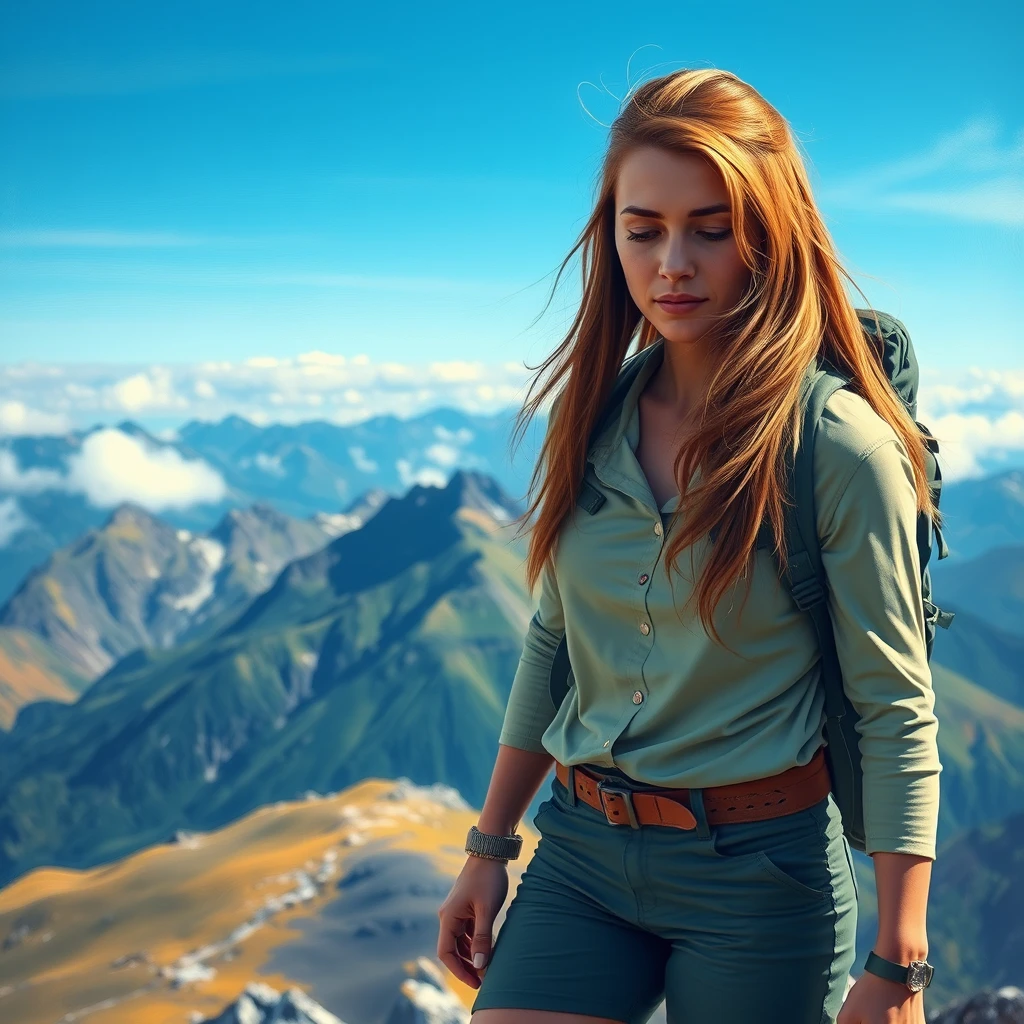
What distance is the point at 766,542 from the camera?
2859 mm

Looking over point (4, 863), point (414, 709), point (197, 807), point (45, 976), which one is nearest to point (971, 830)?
point (414, 709)

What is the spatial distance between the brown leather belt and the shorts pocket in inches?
0.9

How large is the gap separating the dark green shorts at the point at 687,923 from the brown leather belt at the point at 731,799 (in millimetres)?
30

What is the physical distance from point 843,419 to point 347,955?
44.2 metres

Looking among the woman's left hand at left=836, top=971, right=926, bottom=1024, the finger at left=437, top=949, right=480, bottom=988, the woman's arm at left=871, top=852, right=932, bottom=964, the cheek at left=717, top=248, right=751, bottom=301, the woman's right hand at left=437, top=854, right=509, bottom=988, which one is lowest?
the finger at left=437, top=949, right=480, bottom=988

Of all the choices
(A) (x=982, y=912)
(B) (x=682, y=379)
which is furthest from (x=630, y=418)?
(A) (x=982, y=912)

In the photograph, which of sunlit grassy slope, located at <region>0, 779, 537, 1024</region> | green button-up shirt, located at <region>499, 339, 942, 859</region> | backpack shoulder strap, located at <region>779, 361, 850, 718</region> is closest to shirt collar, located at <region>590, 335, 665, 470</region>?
green button-up shirt, located at <region>499, 339, 942, 859</region>

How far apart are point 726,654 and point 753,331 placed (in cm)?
88

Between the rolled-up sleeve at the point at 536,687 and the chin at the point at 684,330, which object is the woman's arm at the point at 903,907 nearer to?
the rolled-up sleeve at the point at 536,687

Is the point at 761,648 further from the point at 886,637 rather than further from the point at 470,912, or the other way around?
the point at 470,912

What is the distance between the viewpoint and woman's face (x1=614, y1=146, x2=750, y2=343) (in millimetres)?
2977

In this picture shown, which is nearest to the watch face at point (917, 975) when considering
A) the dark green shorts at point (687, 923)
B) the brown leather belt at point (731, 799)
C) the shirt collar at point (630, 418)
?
the dark green shorts at point (687, 923)

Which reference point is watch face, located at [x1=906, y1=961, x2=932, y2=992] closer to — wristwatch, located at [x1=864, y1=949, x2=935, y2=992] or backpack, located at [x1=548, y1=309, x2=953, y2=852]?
wristwatch, located at [x1=864, y1=949, x2=935, y2=992]

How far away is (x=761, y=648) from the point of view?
2.90 meters
